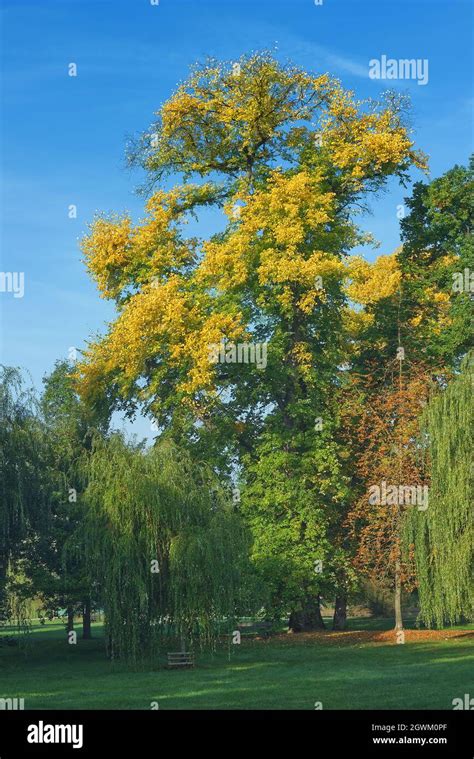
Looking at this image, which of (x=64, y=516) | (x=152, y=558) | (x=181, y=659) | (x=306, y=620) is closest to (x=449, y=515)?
(x=181, y=659)

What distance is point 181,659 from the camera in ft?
85.0

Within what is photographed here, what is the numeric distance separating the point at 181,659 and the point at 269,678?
3519 millimetres

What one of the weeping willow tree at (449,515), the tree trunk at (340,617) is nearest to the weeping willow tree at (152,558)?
the weeping willow tree at (449,515)

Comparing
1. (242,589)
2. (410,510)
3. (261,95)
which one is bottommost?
(242,589)

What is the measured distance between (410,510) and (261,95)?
51.1ft

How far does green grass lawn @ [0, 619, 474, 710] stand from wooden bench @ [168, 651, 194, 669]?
41cm

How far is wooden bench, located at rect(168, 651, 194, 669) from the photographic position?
25.8m

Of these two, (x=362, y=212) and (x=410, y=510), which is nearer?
(x=410, y=510)

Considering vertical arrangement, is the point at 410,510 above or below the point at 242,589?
above

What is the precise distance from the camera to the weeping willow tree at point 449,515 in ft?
97.9
